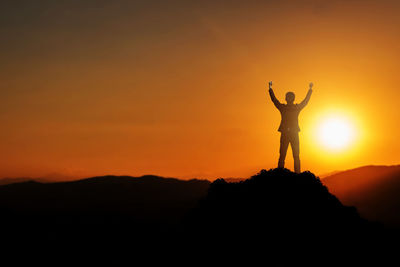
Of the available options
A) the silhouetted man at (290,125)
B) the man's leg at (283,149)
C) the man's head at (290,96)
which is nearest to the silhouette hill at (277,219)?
the man's leg at (283,149)

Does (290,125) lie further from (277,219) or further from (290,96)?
(277,219)

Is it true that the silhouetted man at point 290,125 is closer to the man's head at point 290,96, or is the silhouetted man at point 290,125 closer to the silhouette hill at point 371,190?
the man's head at point 290,96

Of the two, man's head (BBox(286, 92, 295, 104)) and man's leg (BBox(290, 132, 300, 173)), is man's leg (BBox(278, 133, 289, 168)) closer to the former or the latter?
man's leg (BBox(290, 132, 300, 173))

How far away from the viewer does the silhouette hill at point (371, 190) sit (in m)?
38.7

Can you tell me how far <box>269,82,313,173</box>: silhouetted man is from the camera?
19.7 m

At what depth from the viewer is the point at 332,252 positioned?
1566 centimetres

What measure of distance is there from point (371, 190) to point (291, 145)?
26.8 meters

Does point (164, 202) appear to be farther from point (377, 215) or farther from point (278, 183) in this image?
point (278, 183)

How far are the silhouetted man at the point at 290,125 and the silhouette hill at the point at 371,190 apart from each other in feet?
61.6

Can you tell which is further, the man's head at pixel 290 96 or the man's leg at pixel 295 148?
the man's leg at pixel 295 148

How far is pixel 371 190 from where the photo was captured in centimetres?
4362

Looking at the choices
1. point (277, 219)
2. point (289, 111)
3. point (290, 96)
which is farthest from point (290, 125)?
point (277, 219)

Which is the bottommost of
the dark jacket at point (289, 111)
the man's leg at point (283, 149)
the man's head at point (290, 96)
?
the man's leg at point (283, 149)

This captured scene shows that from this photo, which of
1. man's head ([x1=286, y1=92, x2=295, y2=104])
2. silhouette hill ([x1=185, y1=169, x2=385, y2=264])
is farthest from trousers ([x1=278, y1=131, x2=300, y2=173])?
man's head ([x1=286, y1=92, x2=295, y2=104])
